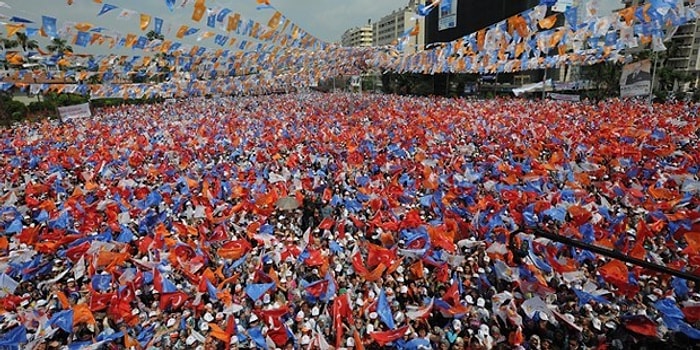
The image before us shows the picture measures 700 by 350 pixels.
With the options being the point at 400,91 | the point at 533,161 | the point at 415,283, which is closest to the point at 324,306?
the point at 415,283

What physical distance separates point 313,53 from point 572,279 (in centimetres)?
1767

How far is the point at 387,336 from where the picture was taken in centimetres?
310

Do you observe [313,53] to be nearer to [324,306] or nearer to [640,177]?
[640,177]

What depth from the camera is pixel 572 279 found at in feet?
11.6

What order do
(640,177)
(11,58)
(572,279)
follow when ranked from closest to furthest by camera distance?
(572,279) < (640,177) < (11,58)

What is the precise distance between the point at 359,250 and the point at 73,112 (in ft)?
63.7

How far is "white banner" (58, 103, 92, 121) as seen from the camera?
54.9ft

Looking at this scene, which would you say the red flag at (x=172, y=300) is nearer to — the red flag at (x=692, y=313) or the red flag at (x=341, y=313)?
the red flag at (x=341, y=313)

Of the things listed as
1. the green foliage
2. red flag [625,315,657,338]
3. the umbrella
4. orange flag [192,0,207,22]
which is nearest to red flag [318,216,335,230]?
the umbrella

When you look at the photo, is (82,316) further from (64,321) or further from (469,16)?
(469,16)

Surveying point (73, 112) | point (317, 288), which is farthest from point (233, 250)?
point (73, 112)

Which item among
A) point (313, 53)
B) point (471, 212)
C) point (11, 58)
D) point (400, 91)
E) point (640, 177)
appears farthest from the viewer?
point (400, 91)

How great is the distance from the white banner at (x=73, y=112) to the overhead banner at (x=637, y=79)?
26.4 meters

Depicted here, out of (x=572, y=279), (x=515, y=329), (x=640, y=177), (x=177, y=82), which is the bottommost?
(x=515, y=329)
